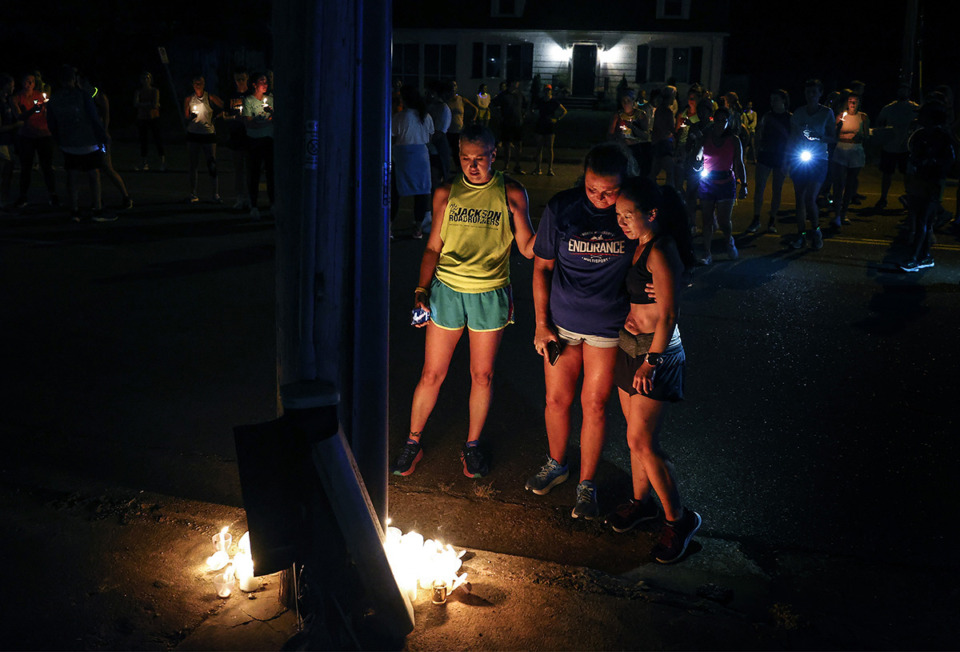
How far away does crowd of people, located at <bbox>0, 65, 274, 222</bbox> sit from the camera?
420 inches

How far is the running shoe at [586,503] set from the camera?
13.6 ft

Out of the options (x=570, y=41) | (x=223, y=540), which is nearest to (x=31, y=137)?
(x=223, y=540)

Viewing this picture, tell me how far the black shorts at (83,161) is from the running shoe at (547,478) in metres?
8.76

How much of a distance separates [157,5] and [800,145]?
3145 cm

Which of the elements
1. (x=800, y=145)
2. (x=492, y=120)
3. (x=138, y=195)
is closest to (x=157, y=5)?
(x=492, y=120)

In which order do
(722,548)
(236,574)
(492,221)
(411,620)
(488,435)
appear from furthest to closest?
(488,435), (492,221), (722,548), (236,574), (411,620)

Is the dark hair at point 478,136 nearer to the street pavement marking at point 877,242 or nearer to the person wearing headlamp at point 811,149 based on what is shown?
the person wearing headlamp at point 811,149

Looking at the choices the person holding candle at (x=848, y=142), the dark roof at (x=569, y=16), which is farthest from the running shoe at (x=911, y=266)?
the dark roof at (x=569, y=16)

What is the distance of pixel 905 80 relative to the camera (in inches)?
707

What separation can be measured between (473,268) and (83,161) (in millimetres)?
8362

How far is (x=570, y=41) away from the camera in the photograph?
37281mm

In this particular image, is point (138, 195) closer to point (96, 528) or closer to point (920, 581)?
point (96, 528)

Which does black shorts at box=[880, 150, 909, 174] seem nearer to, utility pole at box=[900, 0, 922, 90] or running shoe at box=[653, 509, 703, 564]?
utility pole at box=[900, 0, 922, 90]

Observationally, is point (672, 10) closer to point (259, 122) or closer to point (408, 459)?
point (259, 122)
